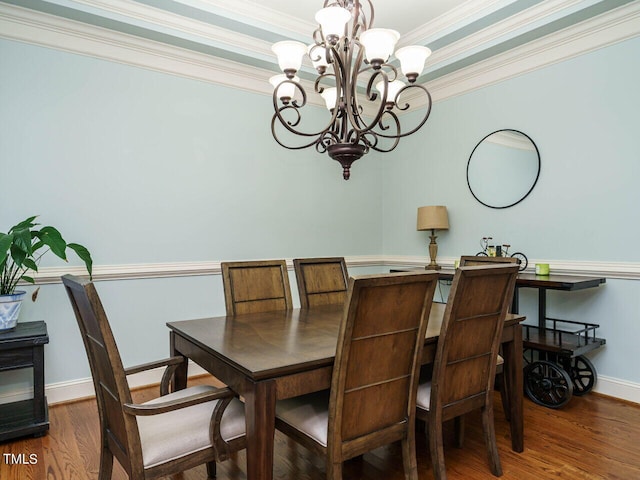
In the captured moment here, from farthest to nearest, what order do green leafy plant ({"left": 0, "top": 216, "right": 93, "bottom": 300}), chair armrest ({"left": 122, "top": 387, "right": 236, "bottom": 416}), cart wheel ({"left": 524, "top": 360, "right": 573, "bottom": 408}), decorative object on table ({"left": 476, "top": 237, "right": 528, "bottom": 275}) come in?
decorative object on table ({"left": 476, "top": 237, "right": 528, "bottom": 275}), cart wheel ({"left": 524, "top": 360, "right": 573, "bottom": 408}), green leafy plant ({"left": 0, "top": 216, "right": 93, "bottom": 300}), chair armrest ({"left": 122, "top": 387, "right": 236, "bottom": 416})

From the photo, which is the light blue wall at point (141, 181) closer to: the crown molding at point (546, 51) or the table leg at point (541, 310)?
the crown molding at point (546, 51)

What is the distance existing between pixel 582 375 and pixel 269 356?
2529 mm

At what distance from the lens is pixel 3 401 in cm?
263

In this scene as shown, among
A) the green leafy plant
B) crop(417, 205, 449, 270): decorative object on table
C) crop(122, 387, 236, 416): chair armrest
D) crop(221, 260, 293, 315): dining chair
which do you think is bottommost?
crop(122, 387, 236, 416): chair armrest

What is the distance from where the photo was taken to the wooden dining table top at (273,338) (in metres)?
1.40

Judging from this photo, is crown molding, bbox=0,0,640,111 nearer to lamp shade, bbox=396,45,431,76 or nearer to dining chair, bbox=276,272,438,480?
lamp shade, bbox=396,45,431,76

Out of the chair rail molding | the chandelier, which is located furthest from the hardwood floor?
the chandelier

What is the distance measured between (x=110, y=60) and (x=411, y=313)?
288 centimetres

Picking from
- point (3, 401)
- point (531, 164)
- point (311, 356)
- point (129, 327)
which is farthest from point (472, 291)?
point (3, 401)

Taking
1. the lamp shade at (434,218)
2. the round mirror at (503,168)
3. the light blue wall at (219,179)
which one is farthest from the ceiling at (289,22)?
the lamp shade at (434,218)

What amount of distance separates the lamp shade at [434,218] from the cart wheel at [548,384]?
1404mm

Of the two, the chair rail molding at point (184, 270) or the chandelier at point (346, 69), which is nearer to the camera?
the chandelier at point (346, 69)

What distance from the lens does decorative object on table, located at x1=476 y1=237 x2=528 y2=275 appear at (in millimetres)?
3232

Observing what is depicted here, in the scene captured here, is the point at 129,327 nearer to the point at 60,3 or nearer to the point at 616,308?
the point at 60,3
